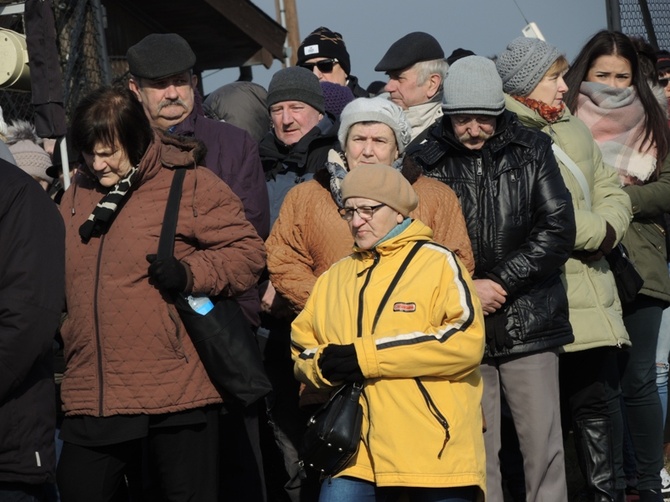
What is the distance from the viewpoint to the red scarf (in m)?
6.04

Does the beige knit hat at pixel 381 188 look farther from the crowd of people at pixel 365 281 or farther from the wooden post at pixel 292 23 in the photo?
the wooden post at pixel 292 23

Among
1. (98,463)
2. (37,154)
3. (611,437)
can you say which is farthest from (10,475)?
(37,154)

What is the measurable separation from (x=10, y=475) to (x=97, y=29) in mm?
6898

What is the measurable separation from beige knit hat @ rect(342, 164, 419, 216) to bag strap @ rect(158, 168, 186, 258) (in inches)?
26.1

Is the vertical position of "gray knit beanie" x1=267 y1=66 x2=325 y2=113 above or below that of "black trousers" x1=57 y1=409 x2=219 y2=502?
above

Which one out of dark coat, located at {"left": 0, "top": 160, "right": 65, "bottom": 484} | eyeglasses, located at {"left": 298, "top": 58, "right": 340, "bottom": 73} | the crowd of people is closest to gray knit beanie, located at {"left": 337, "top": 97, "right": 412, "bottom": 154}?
the crowd of people

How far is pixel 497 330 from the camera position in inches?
214

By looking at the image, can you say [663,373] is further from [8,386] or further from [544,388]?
[8,386]

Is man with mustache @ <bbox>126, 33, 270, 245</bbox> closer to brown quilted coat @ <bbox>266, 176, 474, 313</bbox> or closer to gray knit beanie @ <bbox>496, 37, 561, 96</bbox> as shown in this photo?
brown quilted coat @ <bbox>266, 176, 474, 313</bbox>

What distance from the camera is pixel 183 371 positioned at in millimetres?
4734

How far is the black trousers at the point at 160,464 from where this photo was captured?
4719 mm

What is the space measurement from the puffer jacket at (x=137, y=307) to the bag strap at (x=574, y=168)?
1.86 meters

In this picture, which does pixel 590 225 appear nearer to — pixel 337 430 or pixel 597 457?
pixel 597 457

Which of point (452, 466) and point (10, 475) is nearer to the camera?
point (10, 475)
